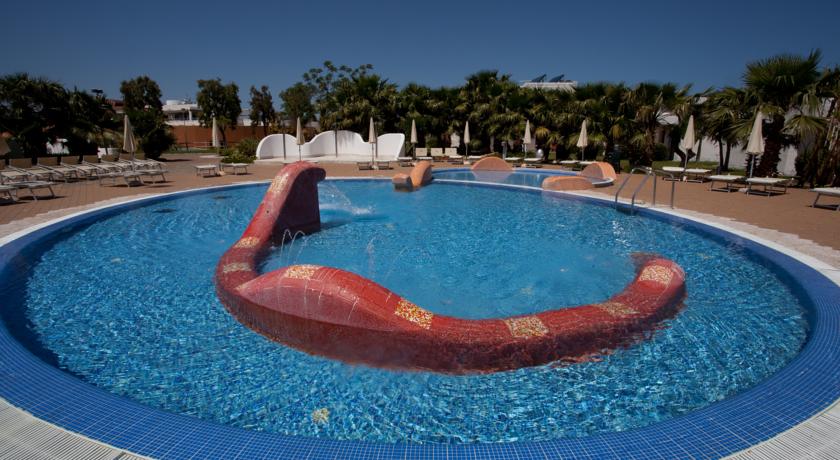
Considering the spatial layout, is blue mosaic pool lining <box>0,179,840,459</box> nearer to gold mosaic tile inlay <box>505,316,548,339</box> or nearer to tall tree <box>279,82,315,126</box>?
gold mosaic tile inlay <box>505,316,548,339</box>

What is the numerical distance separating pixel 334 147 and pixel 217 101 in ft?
97.2

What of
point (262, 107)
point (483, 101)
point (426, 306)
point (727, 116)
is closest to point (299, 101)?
point (262, 107)

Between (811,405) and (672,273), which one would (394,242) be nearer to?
(672,273)

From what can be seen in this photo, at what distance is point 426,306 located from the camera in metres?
5.95

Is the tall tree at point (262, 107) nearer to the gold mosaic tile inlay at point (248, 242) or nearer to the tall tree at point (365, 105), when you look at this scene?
the tall tree at point (365, 105)

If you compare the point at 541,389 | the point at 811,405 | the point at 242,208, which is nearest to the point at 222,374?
the point at 541,389

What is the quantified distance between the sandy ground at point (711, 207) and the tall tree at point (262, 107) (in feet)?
157

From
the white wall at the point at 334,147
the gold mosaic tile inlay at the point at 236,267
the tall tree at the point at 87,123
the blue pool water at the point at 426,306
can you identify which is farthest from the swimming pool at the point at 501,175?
the tall tree at the point at 87,123

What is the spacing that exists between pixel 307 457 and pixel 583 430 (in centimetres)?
217

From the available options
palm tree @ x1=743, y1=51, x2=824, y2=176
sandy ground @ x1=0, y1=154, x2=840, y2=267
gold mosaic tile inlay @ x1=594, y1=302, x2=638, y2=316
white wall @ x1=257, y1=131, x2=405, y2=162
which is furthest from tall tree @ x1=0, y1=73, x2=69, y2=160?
palm tree @ x1=743, y1=51, x2=824, y2=176

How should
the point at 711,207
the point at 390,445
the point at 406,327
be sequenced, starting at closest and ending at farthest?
the point at 390,445 → the point at 406,327 → the point at 711,207

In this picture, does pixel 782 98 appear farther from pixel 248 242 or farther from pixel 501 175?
pixel 248 242

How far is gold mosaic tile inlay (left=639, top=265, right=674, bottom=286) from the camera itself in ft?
18.9

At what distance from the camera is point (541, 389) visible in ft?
Answer: 13.3
